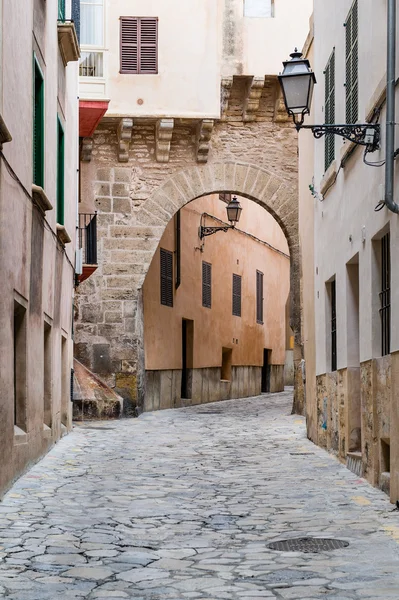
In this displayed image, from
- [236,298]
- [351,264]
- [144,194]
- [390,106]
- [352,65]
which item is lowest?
[351,264]

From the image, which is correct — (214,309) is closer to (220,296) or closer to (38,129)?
(220,296)

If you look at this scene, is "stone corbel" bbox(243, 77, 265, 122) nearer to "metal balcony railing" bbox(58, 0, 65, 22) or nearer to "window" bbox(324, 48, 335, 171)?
"metal balcony railing" bbox(58, 0, 65, 22)

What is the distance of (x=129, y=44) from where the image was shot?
19922mm

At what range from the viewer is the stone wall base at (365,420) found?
28.3 feet

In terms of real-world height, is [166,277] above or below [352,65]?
below

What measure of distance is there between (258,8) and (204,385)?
388 inches

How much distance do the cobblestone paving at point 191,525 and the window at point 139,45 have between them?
9078 mm

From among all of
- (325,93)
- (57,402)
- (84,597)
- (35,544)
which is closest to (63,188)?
(57,402)

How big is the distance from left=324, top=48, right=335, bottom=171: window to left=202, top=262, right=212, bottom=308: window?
1412 cm

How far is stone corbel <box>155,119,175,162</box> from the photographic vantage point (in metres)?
19.8

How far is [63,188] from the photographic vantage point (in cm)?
1392

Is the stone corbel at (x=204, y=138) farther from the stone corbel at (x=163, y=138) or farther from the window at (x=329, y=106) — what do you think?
the window at (x=329, y=106)

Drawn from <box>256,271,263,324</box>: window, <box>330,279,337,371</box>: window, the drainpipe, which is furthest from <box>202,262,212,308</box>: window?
the drainpipe

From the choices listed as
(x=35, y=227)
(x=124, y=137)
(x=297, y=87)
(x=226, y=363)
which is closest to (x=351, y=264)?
(x=297, y=87)
